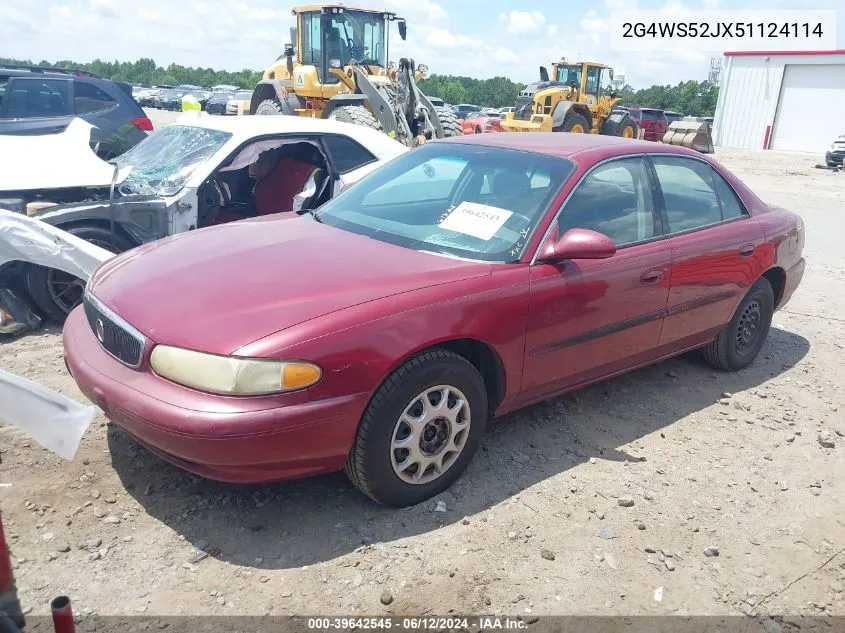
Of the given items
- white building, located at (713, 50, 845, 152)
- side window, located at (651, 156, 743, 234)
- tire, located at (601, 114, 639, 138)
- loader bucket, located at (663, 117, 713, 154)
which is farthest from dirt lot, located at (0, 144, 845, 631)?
white building, located at (713, 50, 845, 152)

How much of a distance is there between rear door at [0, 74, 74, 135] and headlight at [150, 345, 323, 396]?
7.90 metres

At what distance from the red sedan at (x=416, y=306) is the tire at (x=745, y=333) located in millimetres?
170

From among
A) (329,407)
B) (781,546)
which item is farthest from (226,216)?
(781,546)

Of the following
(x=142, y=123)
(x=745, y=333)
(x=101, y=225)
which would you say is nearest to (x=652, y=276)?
(x=745, y=333)

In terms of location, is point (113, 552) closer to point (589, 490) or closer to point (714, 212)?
point (589, 490)

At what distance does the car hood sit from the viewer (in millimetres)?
2707

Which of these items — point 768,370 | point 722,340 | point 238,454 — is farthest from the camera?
point 768,370

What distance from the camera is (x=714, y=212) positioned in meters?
4.39

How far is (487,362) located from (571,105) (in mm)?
19151

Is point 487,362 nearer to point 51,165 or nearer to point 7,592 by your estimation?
point 7,592

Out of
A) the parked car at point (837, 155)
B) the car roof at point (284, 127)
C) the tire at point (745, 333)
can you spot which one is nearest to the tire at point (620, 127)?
the parked car at point (837, 155)

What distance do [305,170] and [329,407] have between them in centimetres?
410

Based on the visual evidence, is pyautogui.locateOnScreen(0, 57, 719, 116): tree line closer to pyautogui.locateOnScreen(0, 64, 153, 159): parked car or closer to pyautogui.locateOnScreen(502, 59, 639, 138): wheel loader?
pyautogui.locateOnScreen(502, 59, 639, 138): wheel loader

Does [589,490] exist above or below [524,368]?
below
